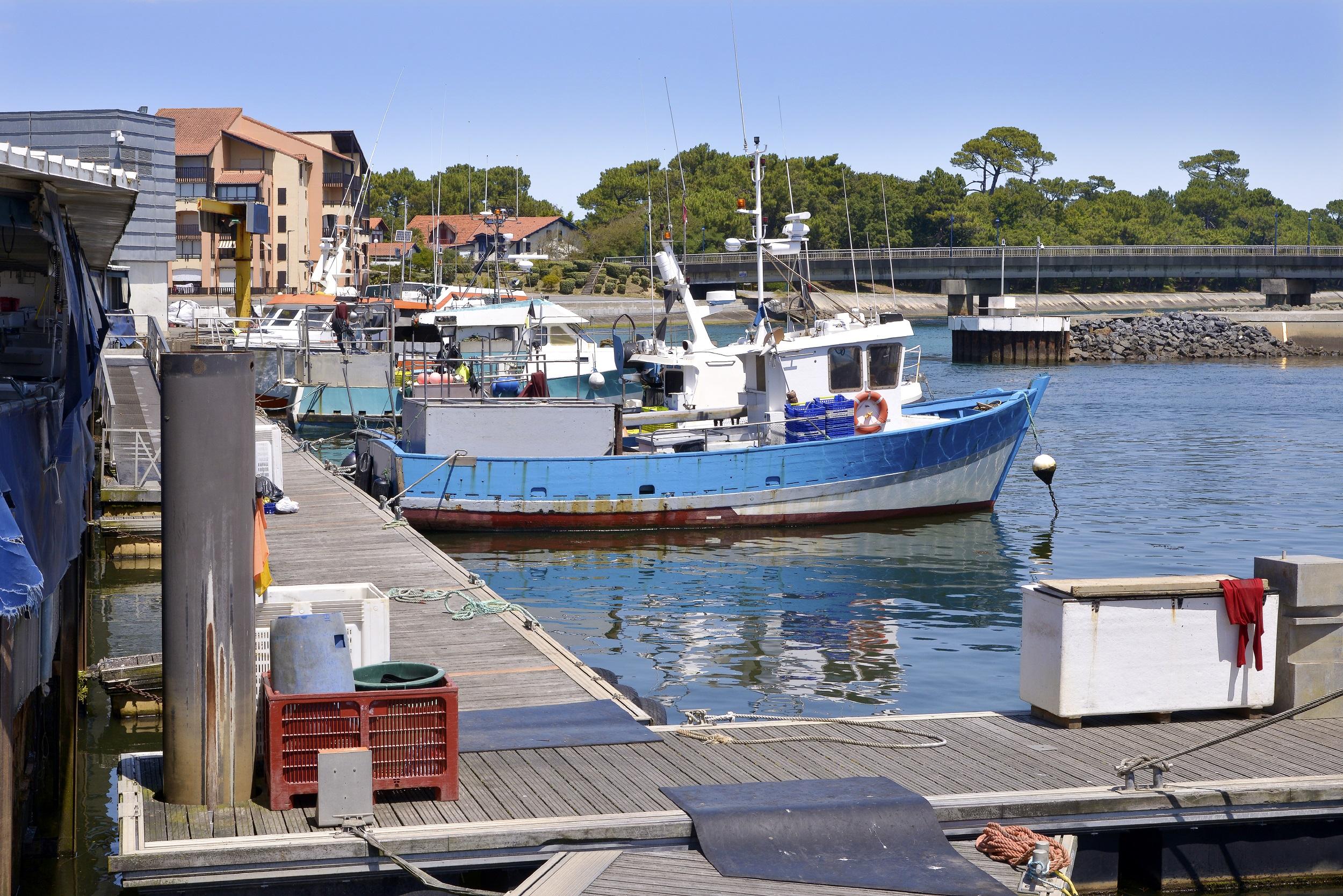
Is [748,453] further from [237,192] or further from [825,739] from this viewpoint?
[237,192]

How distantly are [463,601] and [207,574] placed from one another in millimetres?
5216

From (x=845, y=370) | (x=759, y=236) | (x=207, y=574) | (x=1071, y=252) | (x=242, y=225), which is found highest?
(x=1071, y=252)

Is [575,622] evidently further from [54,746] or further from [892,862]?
[892,862]

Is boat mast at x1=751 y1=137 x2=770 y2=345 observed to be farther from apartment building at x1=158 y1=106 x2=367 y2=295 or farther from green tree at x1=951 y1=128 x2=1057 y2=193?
green tree at x1=951 y1=128 x2=1057 y2=193

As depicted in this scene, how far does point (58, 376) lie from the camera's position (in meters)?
10.7

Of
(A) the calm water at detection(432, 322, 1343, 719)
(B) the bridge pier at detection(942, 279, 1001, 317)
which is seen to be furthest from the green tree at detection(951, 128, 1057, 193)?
(A) the calm water at detection(432, 322, 1343, 719)

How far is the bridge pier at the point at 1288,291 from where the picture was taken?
97.6 meters

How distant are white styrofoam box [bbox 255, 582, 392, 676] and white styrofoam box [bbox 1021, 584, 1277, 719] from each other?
3891 millimetres

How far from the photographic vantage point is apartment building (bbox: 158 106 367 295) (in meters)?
71.2

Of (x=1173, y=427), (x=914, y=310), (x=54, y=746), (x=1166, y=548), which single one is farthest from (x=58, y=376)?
(x=914, y=310)

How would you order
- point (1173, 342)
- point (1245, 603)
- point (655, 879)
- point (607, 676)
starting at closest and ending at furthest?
1. point (655, 879)
2. point (1245, 603)
3. point (607, 676)
4. point (1173, 342)

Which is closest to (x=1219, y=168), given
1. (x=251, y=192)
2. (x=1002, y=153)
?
(x=1002, y=153)

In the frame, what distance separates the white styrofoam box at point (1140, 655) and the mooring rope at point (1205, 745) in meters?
0.30

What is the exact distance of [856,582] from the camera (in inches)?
722
